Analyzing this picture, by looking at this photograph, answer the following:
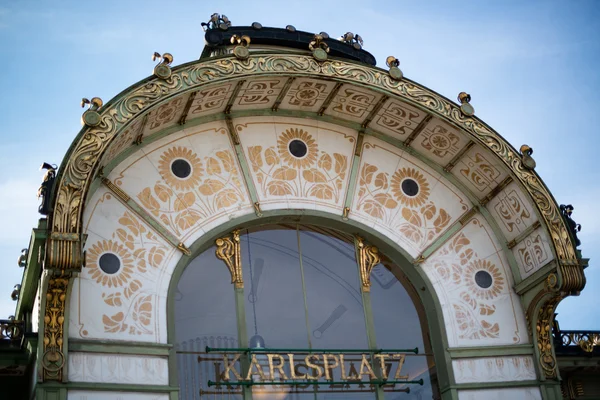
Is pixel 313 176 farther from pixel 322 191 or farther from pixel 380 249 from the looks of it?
pixel 380 249

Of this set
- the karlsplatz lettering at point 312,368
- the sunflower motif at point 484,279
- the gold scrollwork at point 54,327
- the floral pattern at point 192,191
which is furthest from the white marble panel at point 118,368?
the sunflower motif at point 484,279

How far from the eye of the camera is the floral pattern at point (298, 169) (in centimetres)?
1405

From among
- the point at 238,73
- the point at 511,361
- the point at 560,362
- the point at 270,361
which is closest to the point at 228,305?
the point at 270,361

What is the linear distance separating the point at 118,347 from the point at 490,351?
548cm

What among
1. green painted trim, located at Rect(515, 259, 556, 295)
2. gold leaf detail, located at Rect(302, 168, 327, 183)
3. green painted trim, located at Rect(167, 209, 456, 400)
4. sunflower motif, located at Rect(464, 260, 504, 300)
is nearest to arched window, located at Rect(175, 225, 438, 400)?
green painted trim, located at Rect(167, 209, 456, 400)

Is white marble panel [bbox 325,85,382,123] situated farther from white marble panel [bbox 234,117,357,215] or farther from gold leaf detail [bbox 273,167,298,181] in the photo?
gold leaf detail [bbox 273,167,298,181]

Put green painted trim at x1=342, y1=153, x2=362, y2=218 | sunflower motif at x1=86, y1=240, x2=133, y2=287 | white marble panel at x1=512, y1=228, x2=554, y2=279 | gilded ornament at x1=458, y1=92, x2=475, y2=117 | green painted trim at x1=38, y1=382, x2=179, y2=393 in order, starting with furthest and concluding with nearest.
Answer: green painted trim at x1=342, y1=153, x2=362, y2=218 → gilded ornament at x1=458, y1=92, x2=475, y2=117 → white marble panel at x1=512, y1=228, x2=554, y2=279 → sunflower motif at x1=86, y1=240, x2=133, y2=287 → green painted trim at x1=38, y1=382, x2=179, y2=393

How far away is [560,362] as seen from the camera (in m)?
14.4

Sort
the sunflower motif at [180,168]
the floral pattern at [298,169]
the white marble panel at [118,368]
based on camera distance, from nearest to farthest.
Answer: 1. the white marble panel at [118,368]
2. the sunflower motif at [180,168]
3. the floral pattern at [298,169]

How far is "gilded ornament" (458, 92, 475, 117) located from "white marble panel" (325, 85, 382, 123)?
128 cm

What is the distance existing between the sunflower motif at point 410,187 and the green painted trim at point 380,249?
0.80 metres

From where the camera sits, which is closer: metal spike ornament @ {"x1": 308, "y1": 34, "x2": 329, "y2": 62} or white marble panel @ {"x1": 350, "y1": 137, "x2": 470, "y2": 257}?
metal spike ornament @ {"x1": 308, "y1": 34, "x2": 329, "y2": 62}

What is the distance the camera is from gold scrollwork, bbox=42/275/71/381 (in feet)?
37.1

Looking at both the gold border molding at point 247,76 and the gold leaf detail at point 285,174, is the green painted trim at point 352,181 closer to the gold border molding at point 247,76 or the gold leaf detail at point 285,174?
the gold leaf detail at point 285,174
